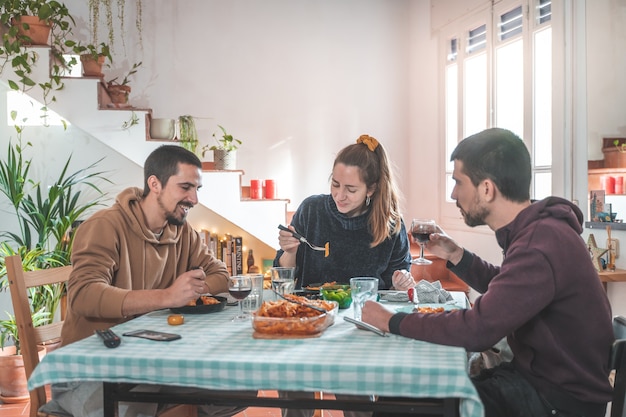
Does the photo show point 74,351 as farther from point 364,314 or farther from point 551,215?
point 551,215

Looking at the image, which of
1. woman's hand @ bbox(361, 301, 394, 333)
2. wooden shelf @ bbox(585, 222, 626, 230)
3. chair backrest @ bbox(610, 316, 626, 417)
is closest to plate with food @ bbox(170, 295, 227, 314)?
woman's hand @ bbox(361, 301, 394, 333)

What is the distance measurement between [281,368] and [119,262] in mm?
1050

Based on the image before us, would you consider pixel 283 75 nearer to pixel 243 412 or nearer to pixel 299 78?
pixel 299 78

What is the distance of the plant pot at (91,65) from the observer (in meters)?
4.91

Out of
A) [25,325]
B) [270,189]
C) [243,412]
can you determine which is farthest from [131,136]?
[25,325]

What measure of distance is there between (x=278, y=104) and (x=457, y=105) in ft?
5.37

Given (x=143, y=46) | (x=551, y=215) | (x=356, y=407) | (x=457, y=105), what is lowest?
(x=356, y=407)

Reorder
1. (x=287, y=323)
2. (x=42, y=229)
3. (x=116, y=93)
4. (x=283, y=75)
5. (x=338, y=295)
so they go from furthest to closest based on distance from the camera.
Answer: (x=283, y=75)
(x=116, y=93)
(x=42, y=229)
(x=338, y=295)
(x=287, y=323)

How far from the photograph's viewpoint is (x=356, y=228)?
2.88 m

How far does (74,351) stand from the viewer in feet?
5.49

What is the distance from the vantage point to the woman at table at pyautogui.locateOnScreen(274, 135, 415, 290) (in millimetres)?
2828

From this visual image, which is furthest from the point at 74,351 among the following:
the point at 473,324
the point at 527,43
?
the point at 527,43

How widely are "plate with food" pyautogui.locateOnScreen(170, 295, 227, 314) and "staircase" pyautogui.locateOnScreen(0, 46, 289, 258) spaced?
106 inches

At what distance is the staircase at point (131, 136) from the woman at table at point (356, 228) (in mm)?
2091
